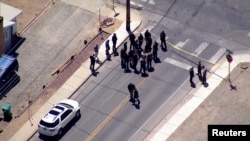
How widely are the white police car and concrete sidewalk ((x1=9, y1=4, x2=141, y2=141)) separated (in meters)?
1.84

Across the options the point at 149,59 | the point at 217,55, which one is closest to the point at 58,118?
the point at 149,59

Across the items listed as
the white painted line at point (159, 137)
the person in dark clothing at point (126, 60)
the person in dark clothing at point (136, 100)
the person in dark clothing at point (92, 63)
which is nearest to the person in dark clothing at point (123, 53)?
the person in dark clothing at point (126, 60)

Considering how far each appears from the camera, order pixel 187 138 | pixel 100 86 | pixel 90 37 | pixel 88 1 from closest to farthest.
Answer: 1. pixel 187 138
2. pixel 100 86
3. pixel 90 37
4. pixel 88 1

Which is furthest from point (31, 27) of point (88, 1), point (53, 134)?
point (53, 134)

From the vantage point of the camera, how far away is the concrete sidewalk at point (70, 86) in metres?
53.5

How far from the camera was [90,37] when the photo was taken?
202 ft

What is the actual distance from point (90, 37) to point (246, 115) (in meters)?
16.4

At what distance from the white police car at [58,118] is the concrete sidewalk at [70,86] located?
6.02 ft

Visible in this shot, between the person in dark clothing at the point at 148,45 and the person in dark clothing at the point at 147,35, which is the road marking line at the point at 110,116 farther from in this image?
the person in dark clothing at the point at 147,35

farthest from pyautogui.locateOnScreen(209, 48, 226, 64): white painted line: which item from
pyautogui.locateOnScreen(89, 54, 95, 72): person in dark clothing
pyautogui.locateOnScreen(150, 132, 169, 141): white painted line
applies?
pyautogui.locateOnScreen(89, 54, 95, 72): person in dark clothing

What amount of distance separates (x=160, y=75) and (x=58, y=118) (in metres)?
9.42

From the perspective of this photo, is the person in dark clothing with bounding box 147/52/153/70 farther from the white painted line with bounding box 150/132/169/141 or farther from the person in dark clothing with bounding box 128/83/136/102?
the white painted line with bounding box 150/132/169/141

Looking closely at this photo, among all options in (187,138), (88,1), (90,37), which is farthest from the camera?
(88,1)

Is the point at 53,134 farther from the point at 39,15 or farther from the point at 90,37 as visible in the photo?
the point at 39,15
